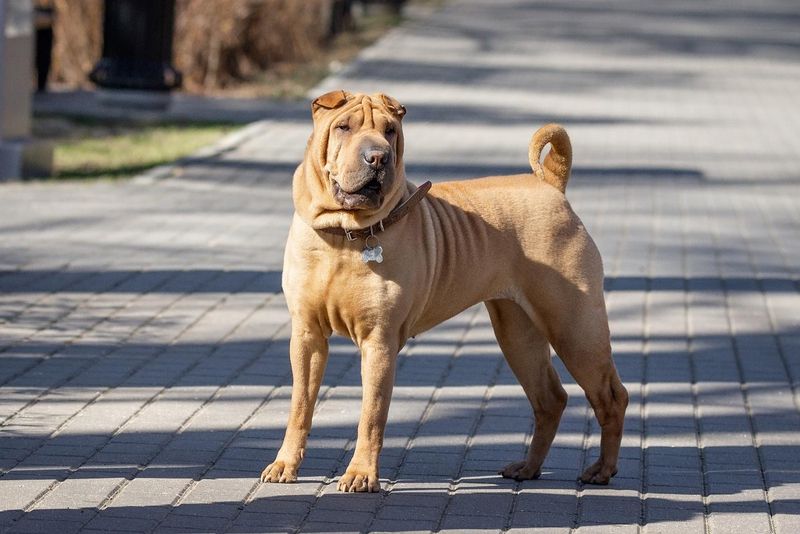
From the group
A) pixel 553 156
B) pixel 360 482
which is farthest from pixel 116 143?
pixel 360 482

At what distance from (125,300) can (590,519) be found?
398 cm

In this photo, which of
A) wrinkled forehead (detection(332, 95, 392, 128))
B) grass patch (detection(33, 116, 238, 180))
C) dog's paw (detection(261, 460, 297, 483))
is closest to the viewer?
wrinkled forehead (detection(332, 95, 392, 128))

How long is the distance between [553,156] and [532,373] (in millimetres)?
846

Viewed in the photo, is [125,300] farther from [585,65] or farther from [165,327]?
[585,65]

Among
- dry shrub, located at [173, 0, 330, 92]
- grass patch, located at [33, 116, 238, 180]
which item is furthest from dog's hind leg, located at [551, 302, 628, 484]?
dry shrub, located at [173, 0, 330, 92]

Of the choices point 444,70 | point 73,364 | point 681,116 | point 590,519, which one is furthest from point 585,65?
point 590,519

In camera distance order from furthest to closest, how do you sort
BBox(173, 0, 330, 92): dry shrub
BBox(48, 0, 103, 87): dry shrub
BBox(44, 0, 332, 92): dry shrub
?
BBox(173, 0, 330, 92): dry shrub < BBox(44, 0, 332, 92): dry shrub < BBox(48, 0, 103, 87): dry shrub

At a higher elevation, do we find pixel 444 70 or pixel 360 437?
pixel 360 437

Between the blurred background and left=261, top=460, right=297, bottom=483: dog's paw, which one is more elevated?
left=261, top=460, right=297, bottom=483: dog's paw

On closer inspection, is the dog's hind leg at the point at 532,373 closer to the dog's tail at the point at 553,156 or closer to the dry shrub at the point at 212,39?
the dog's tail at the point at 553,156

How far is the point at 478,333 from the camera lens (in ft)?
25.1

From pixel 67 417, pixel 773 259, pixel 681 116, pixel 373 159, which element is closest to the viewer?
pixel 373 159

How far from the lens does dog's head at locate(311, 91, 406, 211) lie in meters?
4.38

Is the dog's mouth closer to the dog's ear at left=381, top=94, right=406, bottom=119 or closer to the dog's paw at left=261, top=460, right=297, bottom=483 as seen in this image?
the dog's ear at left=381, top=94, right=406, bottom=119
